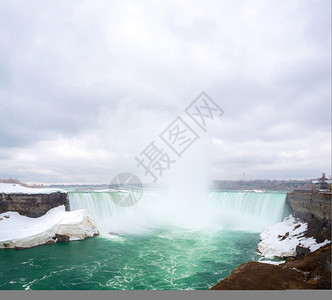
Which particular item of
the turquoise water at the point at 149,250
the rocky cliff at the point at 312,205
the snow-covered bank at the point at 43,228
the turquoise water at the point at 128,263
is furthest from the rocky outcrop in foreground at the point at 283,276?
the snow-covered bank at the point at 43,228

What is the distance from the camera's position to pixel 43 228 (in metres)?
24.4

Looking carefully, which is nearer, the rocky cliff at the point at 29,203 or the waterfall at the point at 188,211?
the rocky cliff at the point at 29,203

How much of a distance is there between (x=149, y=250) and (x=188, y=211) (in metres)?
21.2

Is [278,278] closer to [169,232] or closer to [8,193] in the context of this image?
[169,232]

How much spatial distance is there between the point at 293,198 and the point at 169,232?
15393 millimetres

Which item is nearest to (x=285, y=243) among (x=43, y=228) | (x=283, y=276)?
(x=283, y=276)

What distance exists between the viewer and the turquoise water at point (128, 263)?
13.5m

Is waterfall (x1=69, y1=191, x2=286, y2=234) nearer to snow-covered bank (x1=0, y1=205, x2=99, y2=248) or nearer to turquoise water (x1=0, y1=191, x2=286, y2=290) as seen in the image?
turquoise water (x1=0, y1=191, x2=286, y2=290)

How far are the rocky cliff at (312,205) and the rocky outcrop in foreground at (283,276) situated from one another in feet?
22.8

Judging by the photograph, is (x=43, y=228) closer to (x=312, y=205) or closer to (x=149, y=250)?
(x=149, y=250)

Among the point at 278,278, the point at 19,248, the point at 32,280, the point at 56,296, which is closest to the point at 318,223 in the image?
the point at 278,278

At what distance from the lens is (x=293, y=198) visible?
2756 cm

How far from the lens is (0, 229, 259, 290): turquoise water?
13.5 meters

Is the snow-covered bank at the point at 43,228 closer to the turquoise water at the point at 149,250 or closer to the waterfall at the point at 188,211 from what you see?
the turquoise water at the point at 149,250
